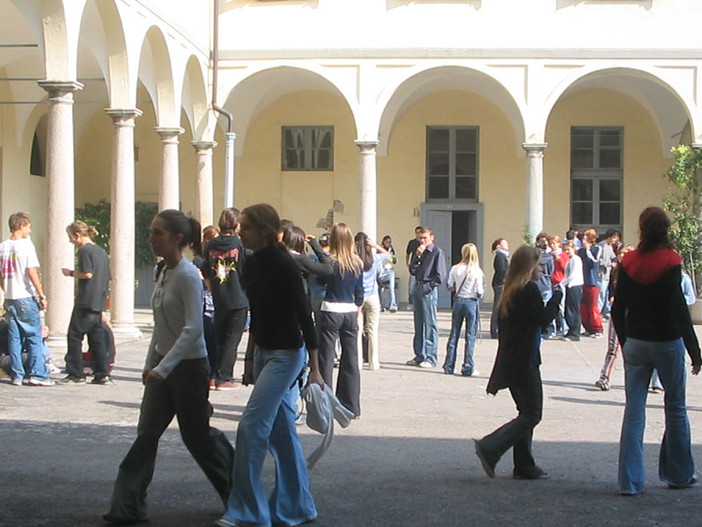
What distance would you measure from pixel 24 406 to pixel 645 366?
573 centimetres

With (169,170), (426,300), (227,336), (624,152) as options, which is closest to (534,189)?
(624,152)

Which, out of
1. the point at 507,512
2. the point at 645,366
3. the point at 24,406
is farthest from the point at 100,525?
the point at 24,406

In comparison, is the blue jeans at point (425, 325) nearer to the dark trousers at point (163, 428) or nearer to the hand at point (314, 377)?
the hand at point (314, 377)

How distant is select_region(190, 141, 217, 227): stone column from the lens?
21.4 m

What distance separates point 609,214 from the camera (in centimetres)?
2547

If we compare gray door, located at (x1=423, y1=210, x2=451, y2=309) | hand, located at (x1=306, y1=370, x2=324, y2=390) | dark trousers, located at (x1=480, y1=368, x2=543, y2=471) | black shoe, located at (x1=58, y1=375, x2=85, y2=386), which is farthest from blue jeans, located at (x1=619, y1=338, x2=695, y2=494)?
gray door, located at (x1=423, y1=210, x2=451, y2=309)

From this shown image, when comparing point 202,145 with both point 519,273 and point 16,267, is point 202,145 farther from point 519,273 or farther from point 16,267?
point 519,273

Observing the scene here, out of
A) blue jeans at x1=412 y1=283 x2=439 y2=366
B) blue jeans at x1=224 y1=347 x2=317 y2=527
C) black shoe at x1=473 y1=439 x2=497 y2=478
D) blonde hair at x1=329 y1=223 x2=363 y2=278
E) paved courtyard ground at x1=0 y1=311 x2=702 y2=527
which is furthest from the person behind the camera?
blue jeans at x1=412 y1=283 x2=439 y2=366

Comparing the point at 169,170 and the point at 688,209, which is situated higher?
the point at 169,170

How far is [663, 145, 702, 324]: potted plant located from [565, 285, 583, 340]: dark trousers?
4.47 m

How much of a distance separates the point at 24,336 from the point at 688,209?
1449 centimetres

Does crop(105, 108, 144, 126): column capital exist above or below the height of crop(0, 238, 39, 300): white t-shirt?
above

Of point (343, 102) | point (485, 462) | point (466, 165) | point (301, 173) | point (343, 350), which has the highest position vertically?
point (343, 102)

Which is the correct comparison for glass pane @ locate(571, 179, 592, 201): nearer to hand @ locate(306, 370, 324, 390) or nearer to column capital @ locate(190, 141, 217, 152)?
column capital @ locate(190, 141, 217, 152)
